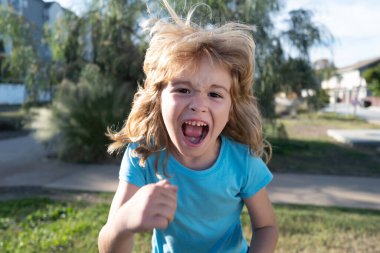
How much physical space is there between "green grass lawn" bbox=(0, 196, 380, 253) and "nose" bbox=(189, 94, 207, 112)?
8.79 ft

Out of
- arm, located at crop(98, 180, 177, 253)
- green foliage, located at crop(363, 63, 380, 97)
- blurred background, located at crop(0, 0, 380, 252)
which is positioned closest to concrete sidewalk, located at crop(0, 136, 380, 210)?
blurred background, located at crop(0, 0, 380, 252)

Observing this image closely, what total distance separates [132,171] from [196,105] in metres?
0.37

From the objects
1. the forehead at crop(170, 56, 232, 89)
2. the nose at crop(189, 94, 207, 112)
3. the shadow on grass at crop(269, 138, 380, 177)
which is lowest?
the shadow on grass at crop(269, 138, 380, 177)

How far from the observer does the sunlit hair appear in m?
1.55

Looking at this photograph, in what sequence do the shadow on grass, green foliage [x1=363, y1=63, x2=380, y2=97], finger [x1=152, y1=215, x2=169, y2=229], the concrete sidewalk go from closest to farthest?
finger [x1=152, y1=215, x2=169, y2=229]
the concrete sidewalk
the shadow on grass
green foliage [x1=363, y1=63, x2=380, y2=97]

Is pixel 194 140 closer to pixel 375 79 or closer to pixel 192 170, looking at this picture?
pixel 192 170

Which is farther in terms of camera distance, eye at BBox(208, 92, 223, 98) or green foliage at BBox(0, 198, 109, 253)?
green foliage at BBox(0, 198, 109, 253)

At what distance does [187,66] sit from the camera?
1.52 m

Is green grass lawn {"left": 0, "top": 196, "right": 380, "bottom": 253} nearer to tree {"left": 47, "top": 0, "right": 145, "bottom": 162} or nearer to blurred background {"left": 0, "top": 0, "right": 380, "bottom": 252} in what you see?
blurred background {"left": 0, "top": 0, "right": 380, "bottom": 252}

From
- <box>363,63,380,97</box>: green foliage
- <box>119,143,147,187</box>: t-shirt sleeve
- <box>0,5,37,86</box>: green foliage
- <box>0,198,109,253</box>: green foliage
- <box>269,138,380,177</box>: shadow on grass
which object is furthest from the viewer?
<box>363,63,380,97</box>: green foliage

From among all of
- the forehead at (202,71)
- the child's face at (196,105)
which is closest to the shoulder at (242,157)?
the child's face at (196,105)

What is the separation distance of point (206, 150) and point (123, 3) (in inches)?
262

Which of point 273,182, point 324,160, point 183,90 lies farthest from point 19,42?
point 183,90

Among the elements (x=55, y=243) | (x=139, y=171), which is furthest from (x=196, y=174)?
(x=55, y=243)
